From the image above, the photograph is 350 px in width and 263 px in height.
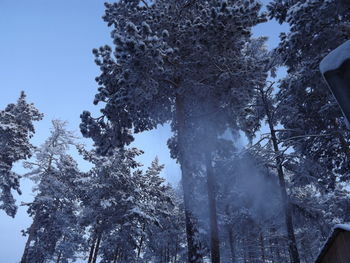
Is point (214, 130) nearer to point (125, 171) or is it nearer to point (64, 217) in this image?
point (125, 171)

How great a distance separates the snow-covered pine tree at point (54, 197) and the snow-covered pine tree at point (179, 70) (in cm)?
1294

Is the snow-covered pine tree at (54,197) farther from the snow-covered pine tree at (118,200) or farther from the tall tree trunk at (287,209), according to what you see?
the tall tree trunk at (287,209)

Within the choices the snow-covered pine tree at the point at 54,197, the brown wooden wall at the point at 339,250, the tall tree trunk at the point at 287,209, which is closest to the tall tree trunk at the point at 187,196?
the tall tree trunk at the point at 287,209

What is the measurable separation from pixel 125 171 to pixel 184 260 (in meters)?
15.2

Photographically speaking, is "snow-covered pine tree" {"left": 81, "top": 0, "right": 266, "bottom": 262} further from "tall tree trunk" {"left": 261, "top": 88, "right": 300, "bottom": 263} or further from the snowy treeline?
A: "tall tree trunk" {"left": 261, "top": 88, "right": 300, "bottom": 263}

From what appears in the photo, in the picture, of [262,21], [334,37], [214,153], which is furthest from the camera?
[214,153]

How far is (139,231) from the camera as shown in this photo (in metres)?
19.7

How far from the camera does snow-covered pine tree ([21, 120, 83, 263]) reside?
70.2ft

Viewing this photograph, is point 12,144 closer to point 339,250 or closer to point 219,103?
point 219,103

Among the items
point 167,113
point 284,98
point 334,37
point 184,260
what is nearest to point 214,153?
point 167,113

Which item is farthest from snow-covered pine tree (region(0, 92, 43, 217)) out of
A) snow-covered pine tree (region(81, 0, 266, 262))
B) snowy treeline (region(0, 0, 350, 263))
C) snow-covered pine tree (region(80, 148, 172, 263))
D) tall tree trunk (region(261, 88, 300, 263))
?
tall tree trunk (region(261, 88, 300, 263))

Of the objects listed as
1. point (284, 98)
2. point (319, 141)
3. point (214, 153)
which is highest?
point (284, 98)

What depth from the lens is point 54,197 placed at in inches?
900

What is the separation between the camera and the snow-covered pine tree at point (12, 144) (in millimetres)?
19156
